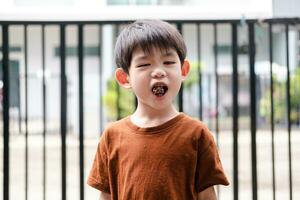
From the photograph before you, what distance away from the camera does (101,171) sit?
188cm

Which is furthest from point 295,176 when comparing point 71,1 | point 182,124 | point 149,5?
point 71,1

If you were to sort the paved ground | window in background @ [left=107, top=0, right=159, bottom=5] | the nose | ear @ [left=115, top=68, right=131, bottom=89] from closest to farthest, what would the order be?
the nose, ear @ [left=115, top=68, right=131, bottom=89], the paved ground, window in background @ [left=107, top=0, right=159, bottom=5]

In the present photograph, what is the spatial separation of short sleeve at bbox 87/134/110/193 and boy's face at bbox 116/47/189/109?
250mm

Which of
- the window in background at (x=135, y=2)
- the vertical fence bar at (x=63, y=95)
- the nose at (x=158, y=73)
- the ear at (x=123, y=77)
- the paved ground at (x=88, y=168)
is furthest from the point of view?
the window in background at (x=135, y=2)

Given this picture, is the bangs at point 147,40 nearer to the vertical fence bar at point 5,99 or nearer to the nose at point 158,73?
the nose at point 158,73

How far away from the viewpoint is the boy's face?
170cm

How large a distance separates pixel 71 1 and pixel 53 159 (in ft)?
37.5

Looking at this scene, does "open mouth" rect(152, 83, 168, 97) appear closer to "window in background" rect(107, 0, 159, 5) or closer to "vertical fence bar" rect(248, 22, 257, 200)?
"vertical fence bar" rect(248, 22, 257, 200)

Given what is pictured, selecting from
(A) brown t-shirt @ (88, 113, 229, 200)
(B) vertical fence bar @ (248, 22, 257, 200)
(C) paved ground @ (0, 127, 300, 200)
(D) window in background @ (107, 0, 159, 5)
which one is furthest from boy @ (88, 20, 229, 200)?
(D) window in background @ (107, 0, 159, 5)

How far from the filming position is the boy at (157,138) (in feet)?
5.58

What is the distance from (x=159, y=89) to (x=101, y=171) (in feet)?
1.34

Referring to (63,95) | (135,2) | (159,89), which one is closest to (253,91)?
(63,95)

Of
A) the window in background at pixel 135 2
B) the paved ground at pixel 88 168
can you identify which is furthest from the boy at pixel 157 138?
the window in background at pixel 135 2

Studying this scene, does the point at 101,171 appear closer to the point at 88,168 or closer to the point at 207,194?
the point at 207,194
